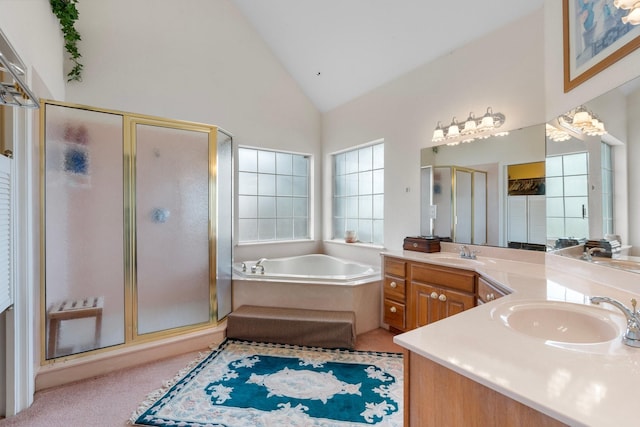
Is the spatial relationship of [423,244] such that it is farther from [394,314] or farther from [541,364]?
[541,364]

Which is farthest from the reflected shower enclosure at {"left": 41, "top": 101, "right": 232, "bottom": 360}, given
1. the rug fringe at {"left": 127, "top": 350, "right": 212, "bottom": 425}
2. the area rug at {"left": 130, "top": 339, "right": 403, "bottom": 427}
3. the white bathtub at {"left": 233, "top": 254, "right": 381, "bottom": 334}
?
the area rug at {"left": 130, "top": 339, "right": 403, "bottom": 427}

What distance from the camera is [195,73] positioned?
3248mm

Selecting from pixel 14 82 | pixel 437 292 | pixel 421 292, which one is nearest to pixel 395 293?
pixel 421 292

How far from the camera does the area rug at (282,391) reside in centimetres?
160

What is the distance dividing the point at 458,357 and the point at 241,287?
2.43 meters

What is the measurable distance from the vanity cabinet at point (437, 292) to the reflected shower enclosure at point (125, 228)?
5.85 ft

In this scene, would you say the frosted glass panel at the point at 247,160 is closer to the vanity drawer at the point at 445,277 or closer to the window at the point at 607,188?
the vanity drawer at the point at 445,277

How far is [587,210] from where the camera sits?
1.58 metres

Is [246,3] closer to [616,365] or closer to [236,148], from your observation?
[236,148]

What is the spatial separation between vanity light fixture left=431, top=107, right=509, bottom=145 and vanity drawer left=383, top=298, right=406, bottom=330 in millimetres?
1634

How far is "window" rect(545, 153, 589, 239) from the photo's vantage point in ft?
5.32

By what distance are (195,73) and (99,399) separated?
3132 millimetres

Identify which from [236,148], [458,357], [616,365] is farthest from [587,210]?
[236,148]

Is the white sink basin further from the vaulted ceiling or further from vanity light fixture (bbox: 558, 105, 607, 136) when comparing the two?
the vaulted ceiling
